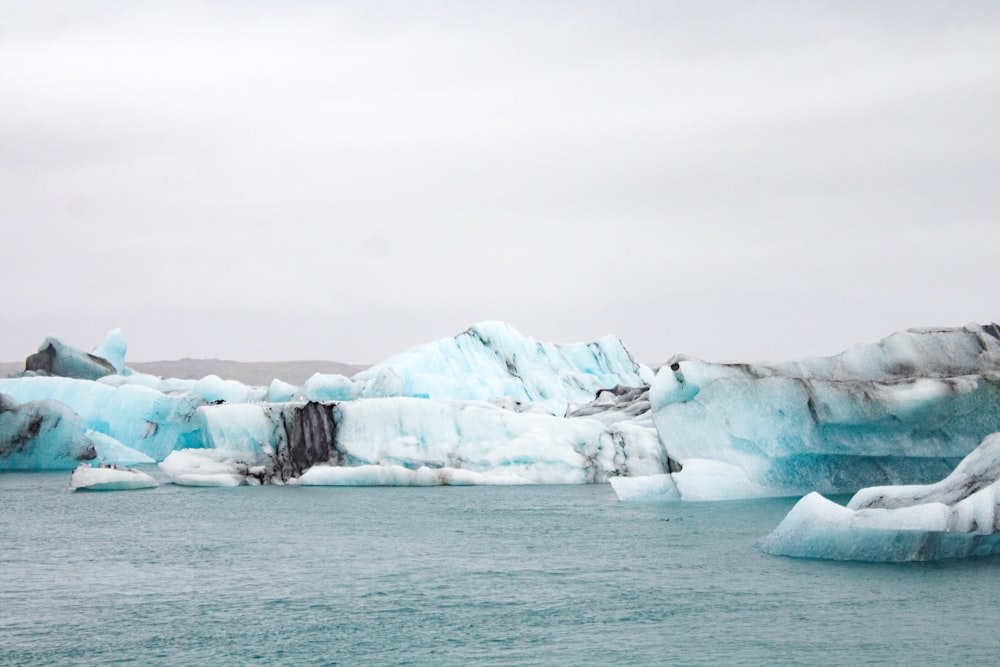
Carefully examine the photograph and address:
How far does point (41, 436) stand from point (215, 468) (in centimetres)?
856

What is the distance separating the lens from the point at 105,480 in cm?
2603

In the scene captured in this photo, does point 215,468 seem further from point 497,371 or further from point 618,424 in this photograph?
point 497,371

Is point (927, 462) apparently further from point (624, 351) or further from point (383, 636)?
point (624, 351)

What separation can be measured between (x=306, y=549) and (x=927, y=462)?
11016 mm

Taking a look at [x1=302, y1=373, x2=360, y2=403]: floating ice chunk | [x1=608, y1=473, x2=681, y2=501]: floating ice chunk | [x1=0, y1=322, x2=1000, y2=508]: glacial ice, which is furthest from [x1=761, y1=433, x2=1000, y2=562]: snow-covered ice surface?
[x1=302, y1=373, x2=360, y2=403]: floating ice chunk

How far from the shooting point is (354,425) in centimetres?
2550

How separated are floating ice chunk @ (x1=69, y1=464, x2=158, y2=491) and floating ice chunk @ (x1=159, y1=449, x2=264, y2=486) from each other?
887 millimetres

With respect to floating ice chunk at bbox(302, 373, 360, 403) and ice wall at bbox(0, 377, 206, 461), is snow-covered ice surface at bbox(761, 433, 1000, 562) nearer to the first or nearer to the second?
ice wall at bbox(0, 377, 206, 461)

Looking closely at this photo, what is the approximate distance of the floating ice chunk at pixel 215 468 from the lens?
26078 mm

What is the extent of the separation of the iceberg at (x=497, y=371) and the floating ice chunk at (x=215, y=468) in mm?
9404

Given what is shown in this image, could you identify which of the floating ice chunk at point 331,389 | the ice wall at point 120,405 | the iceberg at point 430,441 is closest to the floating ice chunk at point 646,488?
the iceberg at point 430,441

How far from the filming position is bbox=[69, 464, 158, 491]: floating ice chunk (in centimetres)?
2594

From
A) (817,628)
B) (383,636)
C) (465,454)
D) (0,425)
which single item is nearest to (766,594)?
(817,628)

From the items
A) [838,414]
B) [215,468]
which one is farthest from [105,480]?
[838,414]
